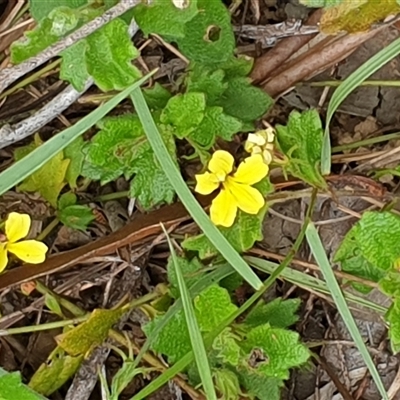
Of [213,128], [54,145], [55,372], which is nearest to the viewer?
[54,145]

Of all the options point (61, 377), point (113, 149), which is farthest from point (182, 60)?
point (61, 377)

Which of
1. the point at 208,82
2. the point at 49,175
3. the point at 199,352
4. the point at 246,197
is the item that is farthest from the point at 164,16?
the point at 199,352

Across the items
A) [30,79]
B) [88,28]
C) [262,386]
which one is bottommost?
[262,386]

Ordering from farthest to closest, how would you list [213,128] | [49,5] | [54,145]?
1. [213,128]
2. [49,5]
3. [54,145]

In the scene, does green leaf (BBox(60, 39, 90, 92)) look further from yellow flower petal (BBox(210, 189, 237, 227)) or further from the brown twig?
yellow flower petal (BBox(210, 189, 237, 227))

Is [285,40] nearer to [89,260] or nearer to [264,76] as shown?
[264,76]

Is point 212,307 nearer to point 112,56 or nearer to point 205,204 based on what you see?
point 205,204

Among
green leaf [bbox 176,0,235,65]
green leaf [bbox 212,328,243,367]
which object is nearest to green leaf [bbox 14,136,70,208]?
green leaf [bbox 176,0,235,65]
